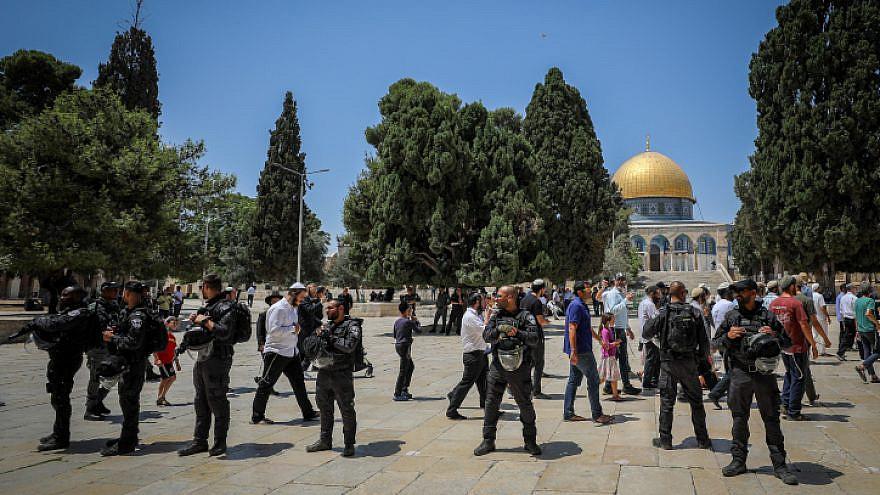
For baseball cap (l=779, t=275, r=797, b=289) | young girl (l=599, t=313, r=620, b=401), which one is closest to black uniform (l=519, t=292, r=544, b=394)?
young girl (l=599, t=313, r=620, b=401)

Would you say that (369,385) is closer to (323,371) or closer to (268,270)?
(323,371)

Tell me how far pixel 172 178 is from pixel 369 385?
1540 cm

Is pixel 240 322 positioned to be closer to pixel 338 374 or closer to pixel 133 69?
pixel 338 374

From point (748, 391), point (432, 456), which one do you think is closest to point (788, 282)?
point (748, 391)

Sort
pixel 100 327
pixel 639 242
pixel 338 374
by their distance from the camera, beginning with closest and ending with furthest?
pixel 338 374, pixel 100 327, pixel 639 242

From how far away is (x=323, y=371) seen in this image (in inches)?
235

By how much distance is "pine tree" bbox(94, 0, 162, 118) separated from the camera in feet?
108

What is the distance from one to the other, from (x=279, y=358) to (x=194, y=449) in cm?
159

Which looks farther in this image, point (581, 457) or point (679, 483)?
point (581, 457)

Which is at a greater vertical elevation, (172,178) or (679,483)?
(172,178)

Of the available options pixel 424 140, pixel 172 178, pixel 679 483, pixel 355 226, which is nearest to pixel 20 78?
pixel 172 178

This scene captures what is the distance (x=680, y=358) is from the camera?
6.01 m

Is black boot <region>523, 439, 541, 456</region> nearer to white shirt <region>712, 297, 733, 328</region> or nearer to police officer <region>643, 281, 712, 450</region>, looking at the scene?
police officer <region>643, 281, 712, 450</region>

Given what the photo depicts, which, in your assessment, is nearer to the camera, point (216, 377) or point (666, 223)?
point (216, 377)
